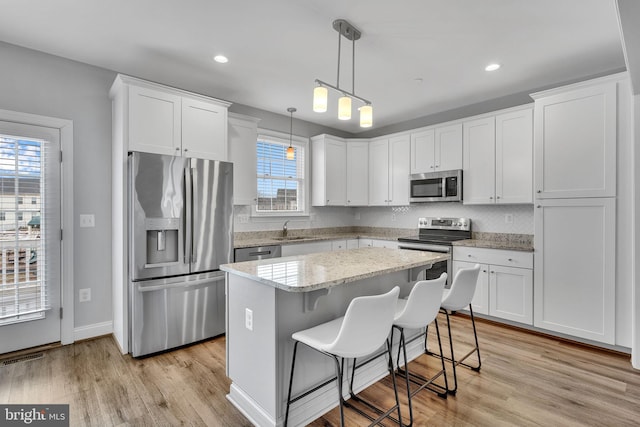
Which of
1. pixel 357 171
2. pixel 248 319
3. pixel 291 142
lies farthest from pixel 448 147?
pixel 248 319

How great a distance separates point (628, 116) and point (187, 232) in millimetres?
4164

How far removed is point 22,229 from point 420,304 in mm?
3397

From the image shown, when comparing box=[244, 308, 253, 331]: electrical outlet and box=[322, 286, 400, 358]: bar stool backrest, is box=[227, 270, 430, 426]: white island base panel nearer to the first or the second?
box=[244, 308, 253, 331]: electrical outlet

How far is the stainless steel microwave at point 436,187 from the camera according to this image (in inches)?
162

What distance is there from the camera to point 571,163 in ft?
10.1

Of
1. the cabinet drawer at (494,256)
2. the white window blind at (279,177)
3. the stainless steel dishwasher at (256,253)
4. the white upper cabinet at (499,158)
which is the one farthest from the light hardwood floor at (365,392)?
the white window blind at (279,177)

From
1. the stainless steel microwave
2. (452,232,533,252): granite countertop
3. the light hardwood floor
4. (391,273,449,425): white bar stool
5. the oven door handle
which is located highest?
the stainless steel microwave

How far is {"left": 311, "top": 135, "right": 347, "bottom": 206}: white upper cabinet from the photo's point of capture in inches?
196

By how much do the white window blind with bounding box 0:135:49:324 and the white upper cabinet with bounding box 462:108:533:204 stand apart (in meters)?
4.64

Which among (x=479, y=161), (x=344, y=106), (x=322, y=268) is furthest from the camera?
(x=479, y=161)

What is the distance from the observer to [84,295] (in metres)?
3.09

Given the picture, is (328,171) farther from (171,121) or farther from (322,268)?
(322,268)

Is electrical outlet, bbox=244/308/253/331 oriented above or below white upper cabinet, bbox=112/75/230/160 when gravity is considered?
below

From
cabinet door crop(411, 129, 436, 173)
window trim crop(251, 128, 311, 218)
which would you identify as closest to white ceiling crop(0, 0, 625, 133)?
cabinet door crop(411, 129, 436, 173)
